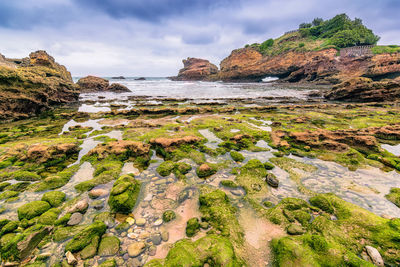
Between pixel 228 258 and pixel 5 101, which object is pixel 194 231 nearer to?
pixel 228 258

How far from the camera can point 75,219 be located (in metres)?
4.37

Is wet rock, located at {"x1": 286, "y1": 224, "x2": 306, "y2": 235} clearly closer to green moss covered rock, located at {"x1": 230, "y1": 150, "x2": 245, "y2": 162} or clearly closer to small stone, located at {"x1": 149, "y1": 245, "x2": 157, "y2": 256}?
small stone, located at {"x1": 149, "y1": 245, "x2": 157, "y2": 256}

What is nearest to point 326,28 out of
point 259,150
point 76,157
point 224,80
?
point 224,80

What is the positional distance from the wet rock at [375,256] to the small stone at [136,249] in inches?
200

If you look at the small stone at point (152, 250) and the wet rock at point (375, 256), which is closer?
the wet rock at point (375, 256)

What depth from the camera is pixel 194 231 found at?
4102 mm

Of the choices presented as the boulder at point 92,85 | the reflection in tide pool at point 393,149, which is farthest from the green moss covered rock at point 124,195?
the boulder at point 92,85

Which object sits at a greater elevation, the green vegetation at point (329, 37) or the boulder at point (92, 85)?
the green vegetation at point (329, 37)

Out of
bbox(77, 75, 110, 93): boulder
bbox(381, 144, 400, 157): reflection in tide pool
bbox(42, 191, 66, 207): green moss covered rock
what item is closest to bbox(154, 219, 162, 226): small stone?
bbox(42, 191, 66, 207): green moss covered rock

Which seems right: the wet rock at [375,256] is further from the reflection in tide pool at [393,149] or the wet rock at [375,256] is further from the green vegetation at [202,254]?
the reflection in tide pool at [393,149]

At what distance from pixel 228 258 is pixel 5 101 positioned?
24.0m

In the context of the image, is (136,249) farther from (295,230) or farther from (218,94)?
(218,94)

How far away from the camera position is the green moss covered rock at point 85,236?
3566 millimetres

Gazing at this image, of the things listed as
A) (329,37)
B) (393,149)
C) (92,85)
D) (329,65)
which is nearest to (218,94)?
(393,149)
